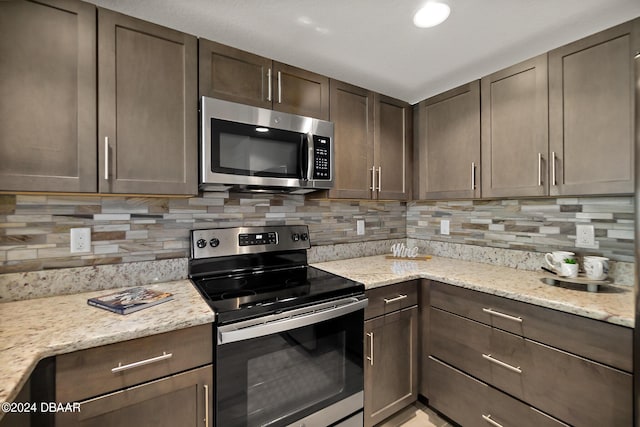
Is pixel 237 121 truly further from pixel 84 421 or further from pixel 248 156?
pixel 84 421

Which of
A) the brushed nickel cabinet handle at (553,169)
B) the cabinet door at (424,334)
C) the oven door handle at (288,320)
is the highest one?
the brushed nickel cabinet handle at (553,169)

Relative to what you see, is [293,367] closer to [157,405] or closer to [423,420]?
[157,405]

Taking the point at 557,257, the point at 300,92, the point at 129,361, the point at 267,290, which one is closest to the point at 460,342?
the point at 557,257

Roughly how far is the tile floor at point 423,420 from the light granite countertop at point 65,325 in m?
1.49

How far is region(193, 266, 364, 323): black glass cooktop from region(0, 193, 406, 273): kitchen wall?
322 mm

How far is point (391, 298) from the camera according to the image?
1.78 metres

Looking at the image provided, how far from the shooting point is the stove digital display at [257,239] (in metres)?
1.86

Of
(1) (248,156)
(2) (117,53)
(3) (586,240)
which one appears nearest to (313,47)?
(1) (248,156)

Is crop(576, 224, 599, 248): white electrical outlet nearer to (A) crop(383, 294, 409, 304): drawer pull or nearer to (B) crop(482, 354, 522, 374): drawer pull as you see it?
(B) crop(482, 354, 522, 374): drawer pull

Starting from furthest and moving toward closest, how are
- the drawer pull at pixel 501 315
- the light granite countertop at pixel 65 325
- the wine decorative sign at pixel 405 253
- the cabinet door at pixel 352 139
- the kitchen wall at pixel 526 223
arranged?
the wine decorative sign at pixel 405 253
the cabinet door at pixel 352 139
the kitchen wall at pixel 526 223
the drawer pull at pixel 501 315
the light granite countertop at pixel 65 325

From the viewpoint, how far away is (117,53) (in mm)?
1301

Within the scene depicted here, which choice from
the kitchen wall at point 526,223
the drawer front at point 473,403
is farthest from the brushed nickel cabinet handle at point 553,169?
the drawer front at point 473,403

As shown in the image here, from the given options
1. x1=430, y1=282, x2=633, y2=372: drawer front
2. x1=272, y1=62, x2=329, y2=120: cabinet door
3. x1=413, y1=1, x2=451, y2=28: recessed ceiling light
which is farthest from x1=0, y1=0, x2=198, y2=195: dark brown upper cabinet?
x1=430, y1=282, x2=633, y2=372: drawer front

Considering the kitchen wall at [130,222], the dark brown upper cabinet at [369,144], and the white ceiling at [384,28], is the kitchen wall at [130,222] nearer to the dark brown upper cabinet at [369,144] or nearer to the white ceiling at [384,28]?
the dark brown upper cabinet at [369,144]
